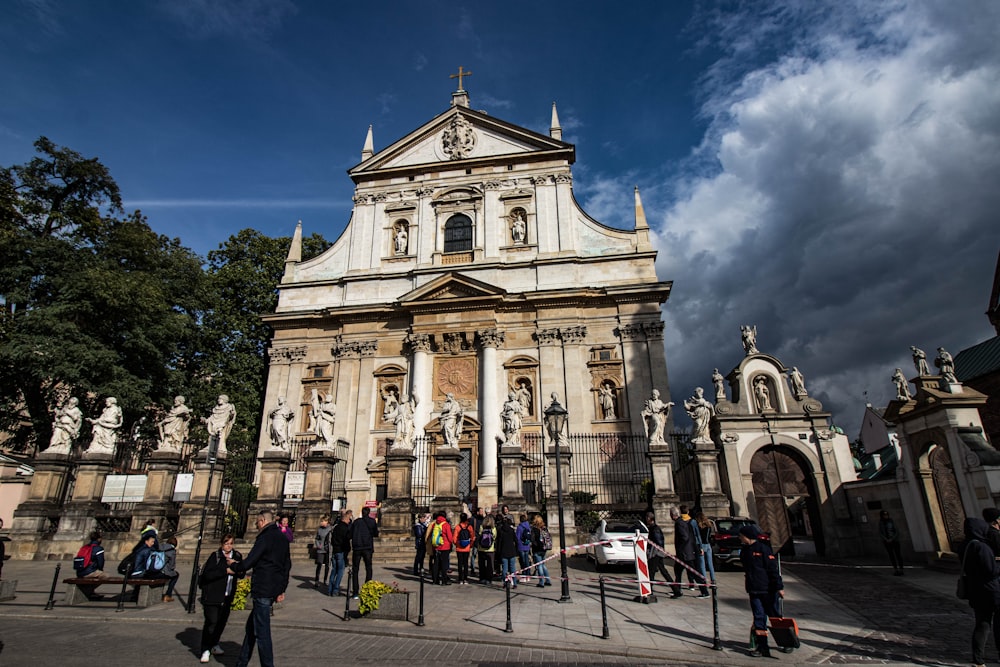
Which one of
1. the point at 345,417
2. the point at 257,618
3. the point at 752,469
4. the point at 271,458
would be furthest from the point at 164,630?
the point at 345,417

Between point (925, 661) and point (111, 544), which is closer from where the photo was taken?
point (925, 661)

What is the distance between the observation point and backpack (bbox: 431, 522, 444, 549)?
421 inches

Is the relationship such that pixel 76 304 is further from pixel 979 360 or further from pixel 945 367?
pixel 979 360

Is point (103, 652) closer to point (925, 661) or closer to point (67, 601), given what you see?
point (67, 601)

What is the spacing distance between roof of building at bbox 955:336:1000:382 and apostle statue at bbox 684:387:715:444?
21.0 metres

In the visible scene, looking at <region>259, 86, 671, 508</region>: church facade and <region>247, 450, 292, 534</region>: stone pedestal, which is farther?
<region>259, 86, 671, 508</region>: church facade

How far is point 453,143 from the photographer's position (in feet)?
96.3

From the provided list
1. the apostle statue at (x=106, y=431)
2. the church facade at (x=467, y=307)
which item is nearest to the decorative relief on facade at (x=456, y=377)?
the church facade at (x=467, y=307)

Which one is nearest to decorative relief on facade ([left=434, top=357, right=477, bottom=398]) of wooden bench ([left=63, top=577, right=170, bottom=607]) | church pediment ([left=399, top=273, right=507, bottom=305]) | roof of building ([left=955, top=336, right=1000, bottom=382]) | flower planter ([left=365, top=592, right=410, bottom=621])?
church pediment ([left=399, top=273, right=507, bottom=305])

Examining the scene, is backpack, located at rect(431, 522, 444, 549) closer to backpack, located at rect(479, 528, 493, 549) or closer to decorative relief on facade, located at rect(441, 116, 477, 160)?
backpack, located at rect(479, 528, 493, 549)

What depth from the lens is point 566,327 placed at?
24.7 meters

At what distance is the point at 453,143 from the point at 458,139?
0.35 m

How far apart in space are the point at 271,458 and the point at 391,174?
17847 millimetres

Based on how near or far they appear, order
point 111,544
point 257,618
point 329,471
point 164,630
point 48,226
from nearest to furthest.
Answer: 1. point 257,618
2. point 164,630
3. point 111,544
4. point 329,471
5. point 48,226
